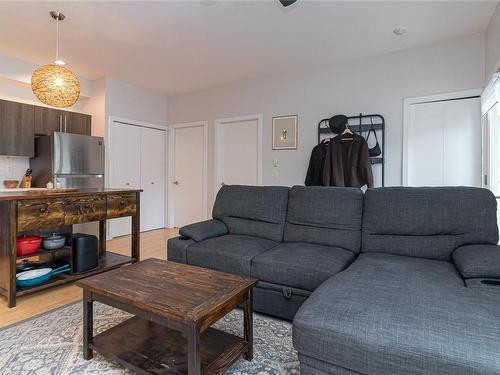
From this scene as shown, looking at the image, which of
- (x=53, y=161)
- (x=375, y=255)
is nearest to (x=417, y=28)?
(x=375, y=255)

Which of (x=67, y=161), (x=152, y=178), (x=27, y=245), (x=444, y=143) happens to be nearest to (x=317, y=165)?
(x=444, y=143)

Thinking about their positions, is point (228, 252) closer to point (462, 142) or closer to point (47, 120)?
point (462, 142)

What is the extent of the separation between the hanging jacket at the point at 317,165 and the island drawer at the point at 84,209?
7.91 feet

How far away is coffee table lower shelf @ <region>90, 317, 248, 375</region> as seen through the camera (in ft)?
4.48

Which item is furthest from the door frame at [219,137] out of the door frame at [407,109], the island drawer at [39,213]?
the island drawer at [39,213]

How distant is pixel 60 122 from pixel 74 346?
138 inches

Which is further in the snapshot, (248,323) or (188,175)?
(188,175)

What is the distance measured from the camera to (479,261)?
62.9 inches

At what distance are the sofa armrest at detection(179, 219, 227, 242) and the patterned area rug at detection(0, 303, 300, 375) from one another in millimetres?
694

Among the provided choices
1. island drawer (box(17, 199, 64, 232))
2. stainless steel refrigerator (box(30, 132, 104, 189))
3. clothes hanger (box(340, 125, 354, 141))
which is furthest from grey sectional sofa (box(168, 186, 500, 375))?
stainless steel refrigerator (box(30, 132, 104, 189))

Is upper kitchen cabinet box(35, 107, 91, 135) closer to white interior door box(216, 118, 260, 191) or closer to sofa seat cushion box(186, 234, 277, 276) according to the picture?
white interior door box(216, 118, 260, 191)

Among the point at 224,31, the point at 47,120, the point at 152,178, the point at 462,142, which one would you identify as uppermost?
the point at 224,31

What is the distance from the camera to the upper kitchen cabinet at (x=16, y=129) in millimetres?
3588

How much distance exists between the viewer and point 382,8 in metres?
2.62
